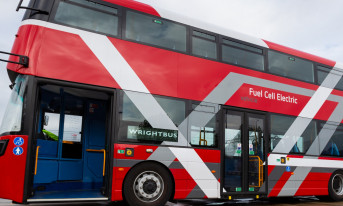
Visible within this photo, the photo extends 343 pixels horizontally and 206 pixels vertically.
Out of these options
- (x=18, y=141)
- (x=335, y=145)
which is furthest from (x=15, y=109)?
(x=335, y=145)

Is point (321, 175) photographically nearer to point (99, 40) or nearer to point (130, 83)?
point (130, 83)

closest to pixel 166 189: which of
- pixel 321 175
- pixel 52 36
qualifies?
pixel 52 36

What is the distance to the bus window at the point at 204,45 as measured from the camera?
26.6 ft

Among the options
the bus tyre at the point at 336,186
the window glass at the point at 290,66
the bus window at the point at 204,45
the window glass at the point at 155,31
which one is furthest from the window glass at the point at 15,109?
the bus tyre at the point at 336,186

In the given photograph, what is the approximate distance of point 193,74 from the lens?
7.96 metres

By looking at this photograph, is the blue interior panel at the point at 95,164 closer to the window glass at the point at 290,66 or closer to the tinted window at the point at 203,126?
the tinted window at the point at 203,126

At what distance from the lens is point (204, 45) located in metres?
8.23

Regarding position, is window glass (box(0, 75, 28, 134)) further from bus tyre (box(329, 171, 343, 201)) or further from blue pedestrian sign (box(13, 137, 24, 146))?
bus tyre (box(329, 171, 343, 201))

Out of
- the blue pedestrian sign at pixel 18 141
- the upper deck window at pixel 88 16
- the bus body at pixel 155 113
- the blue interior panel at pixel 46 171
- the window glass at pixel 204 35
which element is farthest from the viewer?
the window glass at pixel 204 35

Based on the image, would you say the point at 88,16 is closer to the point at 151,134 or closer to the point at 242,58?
the point at 151,134

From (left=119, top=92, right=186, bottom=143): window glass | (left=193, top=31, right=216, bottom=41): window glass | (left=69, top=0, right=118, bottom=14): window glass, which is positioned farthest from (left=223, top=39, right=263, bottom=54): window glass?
(left=69, top=0, right=118, bottom=14): window glass

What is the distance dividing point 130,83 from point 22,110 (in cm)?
216

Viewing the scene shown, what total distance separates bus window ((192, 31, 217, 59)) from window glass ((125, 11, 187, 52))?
0.94 ft

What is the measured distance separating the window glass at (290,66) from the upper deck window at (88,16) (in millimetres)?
4591
